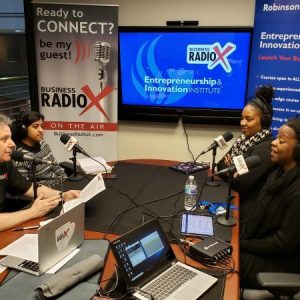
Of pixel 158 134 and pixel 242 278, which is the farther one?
pixel 158 134

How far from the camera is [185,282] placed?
4.69 ft

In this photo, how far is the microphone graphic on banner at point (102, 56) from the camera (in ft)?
12.2

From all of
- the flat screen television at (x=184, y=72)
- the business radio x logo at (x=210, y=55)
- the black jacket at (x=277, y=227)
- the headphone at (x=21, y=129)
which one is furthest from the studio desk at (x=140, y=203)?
the business radio x logo at (x=210, y=55)

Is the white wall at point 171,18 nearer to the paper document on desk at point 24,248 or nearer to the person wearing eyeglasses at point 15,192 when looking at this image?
the person wearing eyeglasses at point 15,192

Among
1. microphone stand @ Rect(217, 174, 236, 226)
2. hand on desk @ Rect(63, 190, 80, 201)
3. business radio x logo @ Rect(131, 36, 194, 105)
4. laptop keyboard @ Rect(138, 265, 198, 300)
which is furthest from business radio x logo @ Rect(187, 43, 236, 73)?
laptop keyboard @ Rect(138, 265, 198, 300)

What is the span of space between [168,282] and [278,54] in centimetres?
277

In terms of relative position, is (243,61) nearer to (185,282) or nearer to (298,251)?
(298,251)

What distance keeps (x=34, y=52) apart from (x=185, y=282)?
3294mm

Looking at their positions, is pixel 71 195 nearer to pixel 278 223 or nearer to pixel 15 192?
pixel 15 192

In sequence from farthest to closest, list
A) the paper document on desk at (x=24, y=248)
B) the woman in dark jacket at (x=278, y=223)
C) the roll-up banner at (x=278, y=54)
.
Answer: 1. the roll-up banner at (x=278, y=54)
2. the woman in dark jacket at (x=278, y=223)
3. the paper document on desk at (x=24, y=248)

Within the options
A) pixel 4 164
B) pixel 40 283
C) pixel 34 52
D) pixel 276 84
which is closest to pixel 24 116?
pixel 4 164

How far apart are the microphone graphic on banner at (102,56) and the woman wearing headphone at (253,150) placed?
5.42 ft

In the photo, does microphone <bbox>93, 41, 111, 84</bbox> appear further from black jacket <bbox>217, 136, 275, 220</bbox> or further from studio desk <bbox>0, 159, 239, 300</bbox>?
black jacket <bbox>217, 136, 275, 220</bbox>

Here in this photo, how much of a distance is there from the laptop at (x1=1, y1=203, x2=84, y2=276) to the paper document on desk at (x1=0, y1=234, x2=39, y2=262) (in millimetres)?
29
